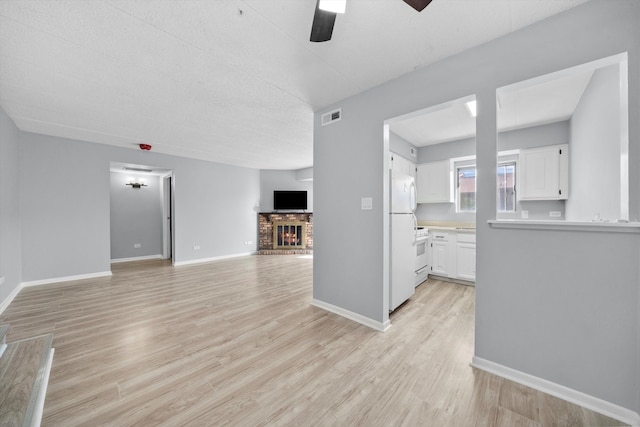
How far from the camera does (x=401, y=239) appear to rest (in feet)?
9.88

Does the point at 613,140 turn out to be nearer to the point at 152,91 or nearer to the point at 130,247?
the point at 152,91

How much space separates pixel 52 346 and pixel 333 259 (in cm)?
282

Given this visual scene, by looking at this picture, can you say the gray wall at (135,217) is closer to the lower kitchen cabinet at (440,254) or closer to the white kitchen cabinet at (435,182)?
the white kitchen cabinet at (435,182)

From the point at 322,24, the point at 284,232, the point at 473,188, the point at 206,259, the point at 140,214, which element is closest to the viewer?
the point at 322,24

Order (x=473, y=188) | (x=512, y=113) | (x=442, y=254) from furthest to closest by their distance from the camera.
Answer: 1. (x=473, y=188)
2. (x=442, y=254)
3. (x=512, y=113)

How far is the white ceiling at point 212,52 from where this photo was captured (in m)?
1.61

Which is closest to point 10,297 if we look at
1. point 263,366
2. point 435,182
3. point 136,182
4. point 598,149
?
point 136,182

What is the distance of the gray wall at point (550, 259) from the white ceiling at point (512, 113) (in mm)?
216

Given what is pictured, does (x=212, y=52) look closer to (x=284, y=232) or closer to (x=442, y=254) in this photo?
(x=442, y=254)

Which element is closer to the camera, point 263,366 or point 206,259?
point 263,366

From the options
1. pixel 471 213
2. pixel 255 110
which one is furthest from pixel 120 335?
pixel 471 213

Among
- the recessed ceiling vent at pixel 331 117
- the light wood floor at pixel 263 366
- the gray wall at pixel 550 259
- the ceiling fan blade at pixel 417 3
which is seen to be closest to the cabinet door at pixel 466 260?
the light wood floor at pixel 263 366

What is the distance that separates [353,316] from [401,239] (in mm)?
1092

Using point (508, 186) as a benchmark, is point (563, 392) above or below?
below
